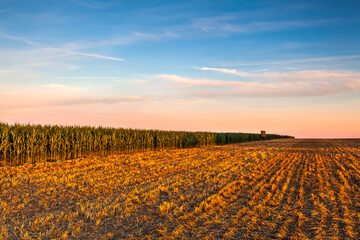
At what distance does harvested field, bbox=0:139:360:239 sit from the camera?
691 cm

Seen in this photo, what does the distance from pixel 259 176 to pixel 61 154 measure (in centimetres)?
1474

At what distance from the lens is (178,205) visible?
893 cm

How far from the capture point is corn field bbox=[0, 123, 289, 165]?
19109 mm

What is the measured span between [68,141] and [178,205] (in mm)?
16150

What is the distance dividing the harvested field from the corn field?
4.79m

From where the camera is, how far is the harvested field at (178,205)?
6914 mm

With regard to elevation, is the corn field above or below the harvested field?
above

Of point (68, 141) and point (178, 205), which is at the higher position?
point (68, 141)

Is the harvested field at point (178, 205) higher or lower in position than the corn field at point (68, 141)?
lower

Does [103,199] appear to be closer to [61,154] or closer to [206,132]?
[61,154]

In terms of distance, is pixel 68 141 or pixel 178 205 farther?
pixel 68 141

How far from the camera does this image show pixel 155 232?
6.85 meters

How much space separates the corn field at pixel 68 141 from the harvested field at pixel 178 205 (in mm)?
4793

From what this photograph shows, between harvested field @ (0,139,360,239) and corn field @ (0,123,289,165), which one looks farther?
corn field @ (0,123,289,165)
